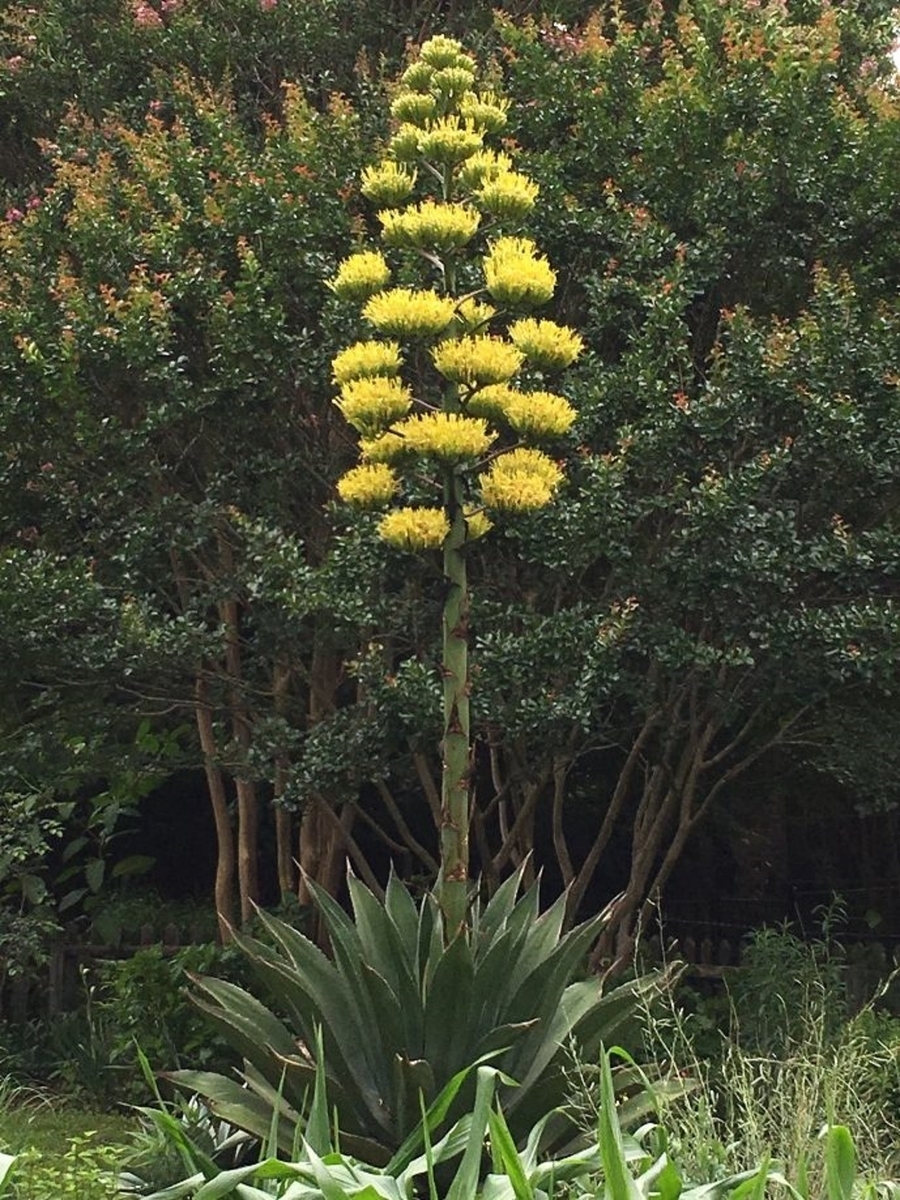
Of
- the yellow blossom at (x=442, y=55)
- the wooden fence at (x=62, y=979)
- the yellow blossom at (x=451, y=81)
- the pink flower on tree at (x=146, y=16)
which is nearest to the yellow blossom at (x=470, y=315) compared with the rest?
the yellow blossom at (x=451, y=81)

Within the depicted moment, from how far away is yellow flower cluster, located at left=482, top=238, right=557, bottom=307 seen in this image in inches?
178

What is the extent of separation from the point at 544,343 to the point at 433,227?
0.55 m

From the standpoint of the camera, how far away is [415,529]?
14.5 ft

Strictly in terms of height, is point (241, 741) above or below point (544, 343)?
below

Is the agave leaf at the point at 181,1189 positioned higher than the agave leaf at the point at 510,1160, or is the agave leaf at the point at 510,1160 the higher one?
the agave leaf at the point at 510,1160

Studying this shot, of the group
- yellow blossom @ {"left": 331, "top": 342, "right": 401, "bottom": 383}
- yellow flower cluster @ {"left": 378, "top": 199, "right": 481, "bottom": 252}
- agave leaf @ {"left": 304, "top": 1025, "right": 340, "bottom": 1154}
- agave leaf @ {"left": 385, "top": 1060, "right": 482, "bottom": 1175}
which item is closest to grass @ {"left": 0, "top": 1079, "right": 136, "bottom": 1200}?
agave leaf @ {"left": 304, "top": 1025, "right": 340, "bottom": 1154}

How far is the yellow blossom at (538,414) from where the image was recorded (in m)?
4.49

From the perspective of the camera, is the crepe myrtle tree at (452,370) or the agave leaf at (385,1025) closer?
the agave leaf at (385,1025)

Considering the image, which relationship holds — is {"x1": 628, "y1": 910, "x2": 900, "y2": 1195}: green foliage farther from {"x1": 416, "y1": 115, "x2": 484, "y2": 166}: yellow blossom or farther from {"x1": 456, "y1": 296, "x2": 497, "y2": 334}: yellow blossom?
{"x1": 416, "y1": 115, "x2": 484, "y2": 166}: yellow blossom

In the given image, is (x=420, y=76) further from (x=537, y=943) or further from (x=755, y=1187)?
(x=755, y=1187)

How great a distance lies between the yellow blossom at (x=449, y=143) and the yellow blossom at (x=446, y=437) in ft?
3.18

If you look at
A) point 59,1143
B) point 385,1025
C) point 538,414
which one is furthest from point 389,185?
point 59,1143

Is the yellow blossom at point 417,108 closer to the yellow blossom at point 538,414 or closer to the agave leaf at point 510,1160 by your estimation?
the yellow blossom at point 538,414

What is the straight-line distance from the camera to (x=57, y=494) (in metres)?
6.92
